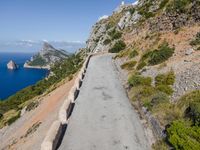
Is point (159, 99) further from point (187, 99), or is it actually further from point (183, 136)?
point (183, 136)

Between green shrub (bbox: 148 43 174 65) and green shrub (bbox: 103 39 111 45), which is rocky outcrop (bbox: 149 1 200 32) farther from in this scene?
green shrub (bbox: 103 39 111 45)

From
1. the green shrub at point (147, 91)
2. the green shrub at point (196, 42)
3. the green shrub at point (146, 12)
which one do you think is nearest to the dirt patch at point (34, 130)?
the green shrub at point (147, 91)

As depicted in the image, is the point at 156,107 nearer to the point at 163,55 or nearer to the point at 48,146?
the point at 48,146

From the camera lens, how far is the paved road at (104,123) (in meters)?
15.6

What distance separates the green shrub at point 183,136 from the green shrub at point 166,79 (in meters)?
8.52

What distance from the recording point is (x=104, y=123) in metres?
18.7

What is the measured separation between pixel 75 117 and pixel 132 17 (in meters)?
58.8

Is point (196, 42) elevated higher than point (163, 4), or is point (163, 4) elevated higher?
point (163, 4)

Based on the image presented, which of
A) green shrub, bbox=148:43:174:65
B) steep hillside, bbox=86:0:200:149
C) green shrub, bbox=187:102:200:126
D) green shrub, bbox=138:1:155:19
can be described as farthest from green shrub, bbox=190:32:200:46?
green shrub, bbox=138:1:155:19

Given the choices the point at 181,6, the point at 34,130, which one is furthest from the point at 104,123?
the point at 181,6

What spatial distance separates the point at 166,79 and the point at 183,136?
10.5 meters

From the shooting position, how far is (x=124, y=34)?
74.1 metres

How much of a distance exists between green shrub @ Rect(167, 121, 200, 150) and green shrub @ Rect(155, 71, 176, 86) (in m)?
8.52

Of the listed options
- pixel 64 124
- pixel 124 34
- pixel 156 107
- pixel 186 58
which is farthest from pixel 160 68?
pixel 124 34
